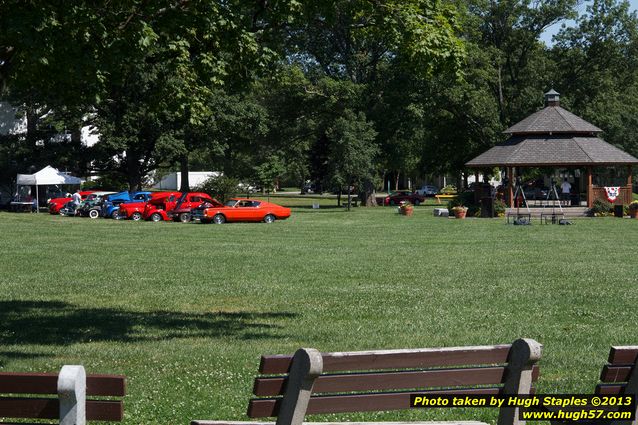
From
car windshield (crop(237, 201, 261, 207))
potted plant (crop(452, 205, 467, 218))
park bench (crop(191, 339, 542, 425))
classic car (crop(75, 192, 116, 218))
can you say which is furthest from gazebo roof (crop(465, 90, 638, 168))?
park bench (crop(191, 339, 542, 425))

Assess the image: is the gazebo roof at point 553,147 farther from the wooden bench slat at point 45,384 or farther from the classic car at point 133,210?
the wooden bench slat at point 45,384

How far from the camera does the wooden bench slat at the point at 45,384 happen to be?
16.1 feet

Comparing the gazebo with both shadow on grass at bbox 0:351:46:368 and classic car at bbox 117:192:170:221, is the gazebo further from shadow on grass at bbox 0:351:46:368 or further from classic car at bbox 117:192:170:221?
shadow on grass at bbox 0:351:46:368

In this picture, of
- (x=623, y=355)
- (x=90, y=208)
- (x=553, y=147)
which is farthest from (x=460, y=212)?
(x=623, y=355)

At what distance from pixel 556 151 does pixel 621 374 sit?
2016 inches

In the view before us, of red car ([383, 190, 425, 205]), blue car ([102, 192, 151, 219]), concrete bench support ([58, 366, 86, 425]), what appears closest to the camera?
concrete bench support ([58, 366, 86, 425])

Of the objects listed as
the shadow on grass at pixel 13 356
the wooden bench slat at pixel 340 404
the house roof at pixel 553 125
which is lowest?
the shadow on grass at pixel 13 356

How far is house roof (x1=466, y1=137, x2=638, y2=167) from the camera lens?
180 feet

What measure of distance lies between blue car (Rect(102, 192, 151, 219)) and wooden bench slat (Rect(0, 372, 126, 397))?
50754 mm

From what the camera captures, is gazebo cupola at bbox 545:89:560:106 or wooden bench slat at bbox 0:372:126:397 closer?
wooden bench slat at bbox 0:372:126:397

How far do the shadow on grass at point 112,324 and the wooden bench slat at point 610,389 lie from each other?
23.2ft

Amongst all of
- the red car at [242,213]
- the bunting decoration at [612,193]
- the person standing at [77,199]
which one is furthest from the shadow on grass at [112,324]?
the person standing at [77,199]

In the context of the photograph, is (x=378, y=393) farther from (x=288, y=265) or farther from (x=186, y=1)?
(x=288, y=265)

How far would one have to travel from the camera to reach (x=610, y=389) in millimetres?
6297
